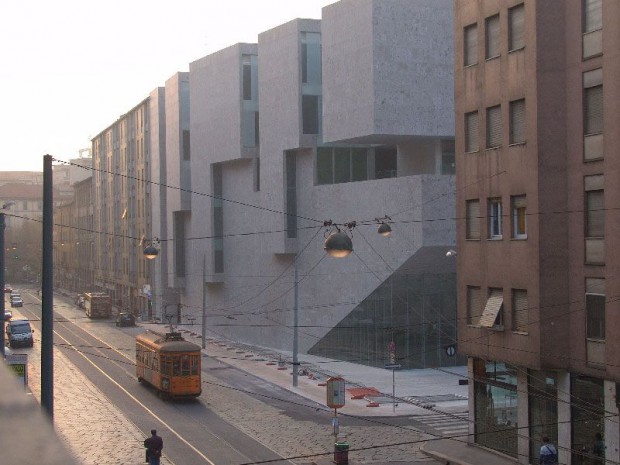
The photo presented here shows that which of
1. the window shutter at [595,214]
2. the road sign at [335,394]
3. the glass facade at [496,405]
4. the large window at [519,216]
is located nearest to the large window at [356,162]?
the road sign at [335,394]

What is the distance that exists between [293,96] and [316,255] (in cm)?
999

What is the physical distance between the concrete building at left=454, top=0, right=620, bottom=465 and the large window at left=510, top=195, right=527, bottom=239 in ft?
0.13

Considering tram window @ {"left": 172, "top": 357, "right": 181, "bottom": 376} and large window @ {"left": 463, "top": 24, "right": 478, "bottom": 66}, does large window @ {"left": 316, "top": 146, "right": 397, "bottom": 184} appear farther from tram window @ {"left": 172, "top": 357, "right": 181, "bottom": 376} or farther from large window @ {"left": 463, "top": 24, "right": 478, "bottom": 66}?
large window @ {"left": 463, "top": 24, "right": 478, "bottom": 66}

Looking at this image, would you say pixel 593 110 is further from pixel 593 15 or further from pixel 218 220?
pixel 218 220

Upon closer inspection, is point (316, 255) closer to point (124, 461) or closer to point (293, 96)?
point (293, 96)

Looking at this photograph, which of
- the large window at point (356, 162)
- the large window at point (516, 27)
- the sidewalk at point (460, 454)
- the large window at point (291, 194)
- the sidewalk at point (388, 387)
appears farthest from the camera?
the large window at point (291, 194)

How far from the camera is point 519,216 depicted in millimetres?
28906

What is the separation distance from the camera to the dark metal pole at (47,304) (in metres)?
14.9

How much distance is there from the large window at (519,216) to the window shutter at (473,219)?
2309mm

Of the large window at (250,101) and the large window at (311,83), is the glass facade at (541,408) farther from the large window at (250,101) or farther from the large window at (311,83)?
the large window at (250,101)

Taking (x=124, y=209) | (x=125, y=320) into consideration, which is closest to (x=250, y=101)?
(x=125, y=320)

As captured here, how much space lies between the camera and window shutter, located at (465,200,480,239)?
1238 inches

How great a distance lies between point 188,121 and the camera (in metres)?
81.2

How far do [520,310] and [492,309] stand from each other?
1200mm
